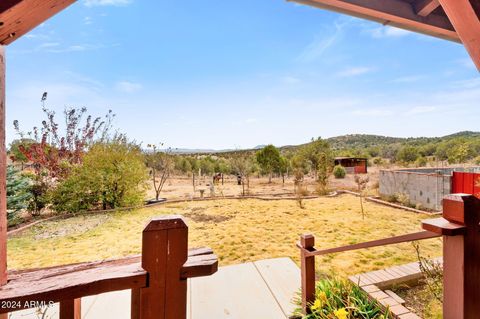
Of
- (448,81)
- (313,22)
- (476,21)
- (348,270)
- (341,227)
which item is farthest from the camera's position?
(448,81)

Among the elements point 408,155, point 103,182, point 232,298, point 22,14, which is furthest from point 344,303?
point 408,155

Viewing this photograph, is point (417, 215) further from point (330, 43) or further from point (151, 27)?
point (151, 27)

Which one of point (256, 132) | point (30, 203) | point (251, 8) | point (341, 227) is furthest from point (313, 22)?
point (256, 132)

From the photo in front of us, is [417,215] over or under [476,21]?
under

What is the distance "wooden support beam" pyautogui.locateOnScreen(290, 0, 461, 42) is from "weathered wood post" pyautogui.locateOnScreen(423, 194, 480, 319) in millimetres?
1142

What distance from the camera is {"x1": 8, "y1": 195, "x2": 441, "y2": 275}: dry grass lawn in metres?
3.65

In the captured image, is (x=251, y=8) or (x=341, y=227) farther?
(x=341, y=227)

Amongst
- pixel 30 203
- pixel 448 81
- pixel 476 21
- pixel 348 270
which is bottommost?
pixel 348 270

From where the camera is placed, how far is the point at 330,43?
7.80 metres

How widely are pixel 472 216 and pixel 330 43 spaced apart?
8.45m

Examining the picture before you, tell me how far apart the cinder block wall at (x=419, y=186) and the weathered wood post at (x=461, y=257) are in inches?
271

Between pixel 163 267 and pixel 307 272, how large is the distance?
168 centimetres

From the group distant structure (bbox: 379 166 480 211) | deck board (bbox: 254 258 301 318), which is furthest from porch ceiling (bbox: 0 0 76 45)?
distant structure (bbox: 379 166 480 211)

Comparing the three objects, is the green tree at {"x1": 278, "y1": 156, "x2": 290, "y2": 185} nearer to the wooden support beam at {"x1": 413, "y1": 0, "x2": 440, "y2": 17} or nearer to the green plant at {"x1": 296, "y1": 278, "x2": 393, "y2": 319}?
the green plant at {"x1": 296, "y1": 278, "x2": 393, "y2": 319}
